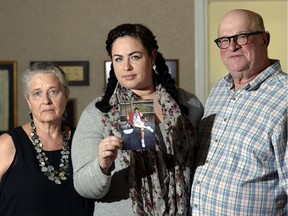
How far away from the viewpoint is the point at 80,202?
1.97m

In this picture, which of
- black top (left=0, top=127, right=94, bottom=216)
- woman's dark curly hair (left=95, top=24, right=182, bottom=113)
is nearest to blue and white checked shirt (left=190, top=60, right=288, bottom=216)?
woman's dark curly hair (left=95, top=24, right=182, bottom=113)

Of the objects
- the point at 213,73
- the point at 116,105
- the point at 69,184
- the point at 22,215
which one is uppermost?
the point at 213,73

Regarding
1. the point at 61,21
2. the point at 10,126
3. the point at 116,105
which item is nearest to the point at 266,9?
the point at 61,21

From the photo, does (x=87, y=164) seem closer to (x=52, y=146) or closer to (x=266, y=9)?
(x=52, y=146)

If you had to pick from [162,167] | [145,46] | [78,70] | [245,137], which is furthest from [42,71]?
[78,70]

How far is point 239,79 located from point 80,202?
32.5 inches

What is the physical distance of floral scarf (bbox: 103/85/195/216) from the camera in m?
1.76

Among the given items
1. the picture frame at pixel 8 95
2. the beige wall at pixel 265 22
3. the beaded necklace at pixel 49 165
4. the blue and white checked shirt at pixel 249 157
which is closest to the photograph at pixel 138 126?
the blue and white checked shirt at pixel 249 157

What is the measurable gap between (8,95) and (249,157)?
2066 mm

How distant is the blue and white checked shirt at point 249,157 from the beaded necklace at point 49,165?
550 millimetres

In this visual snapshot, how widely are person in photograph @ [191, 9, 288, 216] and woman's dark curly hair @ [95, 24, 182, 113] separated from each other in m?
0.23

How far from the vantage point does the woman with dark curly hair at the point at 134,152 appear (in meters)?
1.76

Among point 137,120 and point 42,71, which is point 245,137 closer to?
point 137,120

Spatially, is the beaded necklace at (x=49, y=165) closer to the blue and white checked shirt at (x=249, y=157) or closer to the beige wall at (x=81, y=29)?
the blue and white checked shirt at (x=249, y=157)
